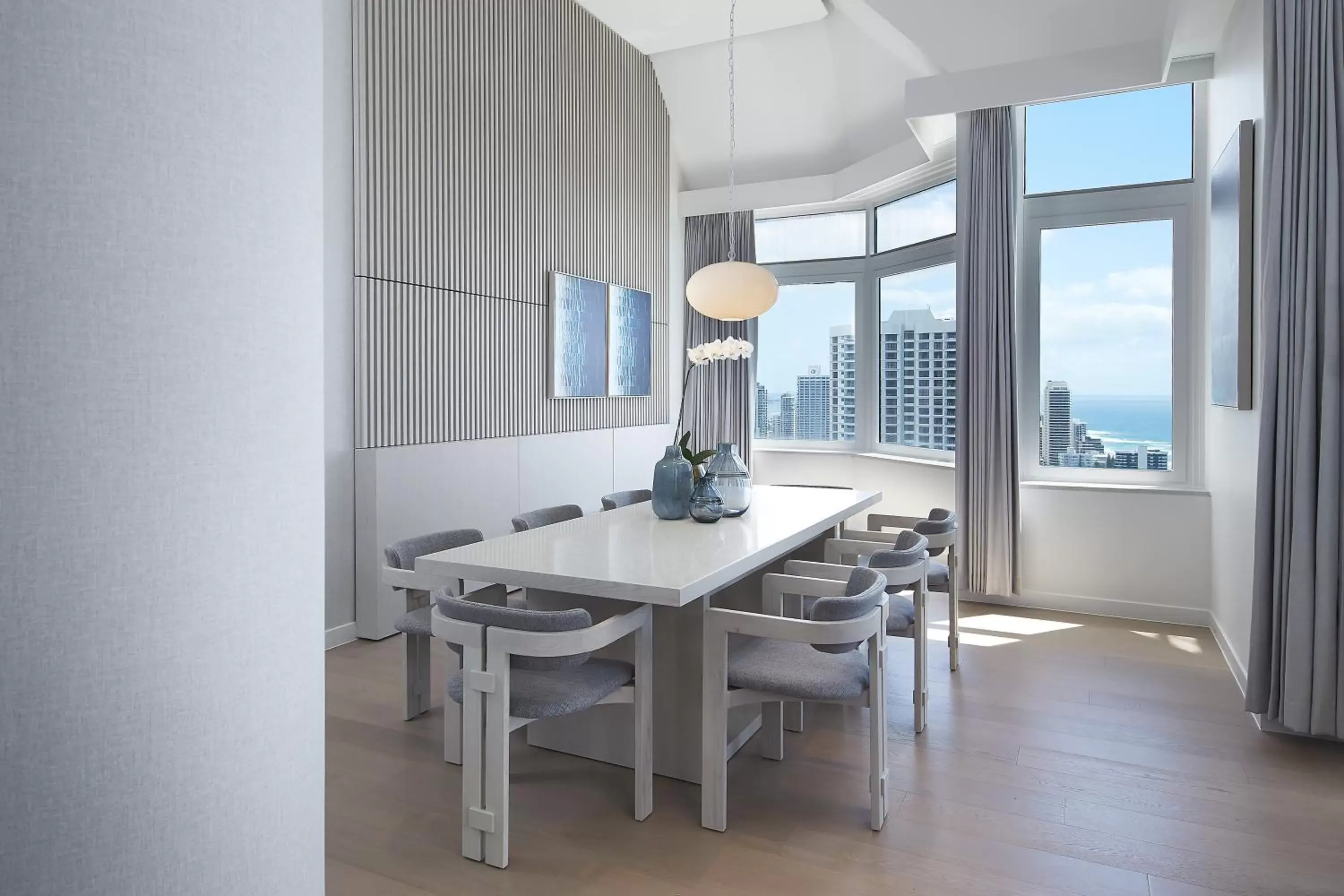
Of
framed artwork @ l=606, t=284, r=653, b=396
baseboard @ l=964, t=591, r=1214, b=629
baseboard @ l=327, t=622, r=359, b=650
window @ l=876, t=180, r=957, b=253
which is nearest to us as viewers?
baseboard @ l=327, t=622, r=359, b=650

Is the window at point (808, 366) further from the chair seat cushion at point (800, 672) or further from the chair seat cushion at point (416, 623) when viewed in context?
the chair seat cushion at point (416, 623)

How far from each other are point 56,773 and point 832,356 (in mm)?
6239

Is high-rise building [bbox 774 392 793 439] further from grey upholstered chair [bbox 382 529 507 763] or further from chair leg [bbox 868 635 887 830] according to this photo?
chair leg [bbox 868 635 887 830]

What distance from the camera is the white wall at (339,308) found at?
3.78 m

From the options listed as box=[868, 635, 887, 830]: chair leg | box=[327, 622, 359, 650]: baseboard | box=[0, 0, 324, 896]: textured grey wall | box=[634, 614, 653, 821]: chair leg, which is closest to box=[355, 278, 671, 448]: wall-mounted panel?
box=[327, 622, 359, 650]: baseboard

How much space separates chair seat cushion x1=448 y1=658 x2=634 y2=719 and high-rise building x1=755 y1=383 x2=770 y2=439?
15.1 ft

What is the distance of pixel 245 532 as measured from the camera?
72 centimetres

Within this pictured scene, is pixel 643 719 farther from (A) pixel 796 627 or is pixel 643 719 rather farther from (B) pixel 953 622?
(B) pixel 953 622

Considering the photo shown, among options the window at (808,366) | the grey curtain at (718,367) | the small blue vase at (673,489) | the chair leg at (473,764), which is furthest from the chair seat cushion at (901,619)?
the grey curtain at (718,367)

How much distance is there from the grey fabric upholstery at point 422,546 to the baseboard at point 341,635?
4.04 ft

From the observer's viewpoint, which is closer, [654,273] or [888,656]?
[888,656]

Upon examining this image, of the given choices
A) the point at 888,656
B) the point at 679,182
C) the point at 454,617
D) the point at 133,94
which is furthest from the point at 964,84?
the point at 133,94

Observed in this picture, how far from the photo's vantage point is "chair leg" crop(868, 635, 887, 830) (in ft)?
7.32

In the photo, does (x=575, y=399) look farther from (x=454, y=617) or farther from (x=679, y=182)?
(x=454, y=617)
